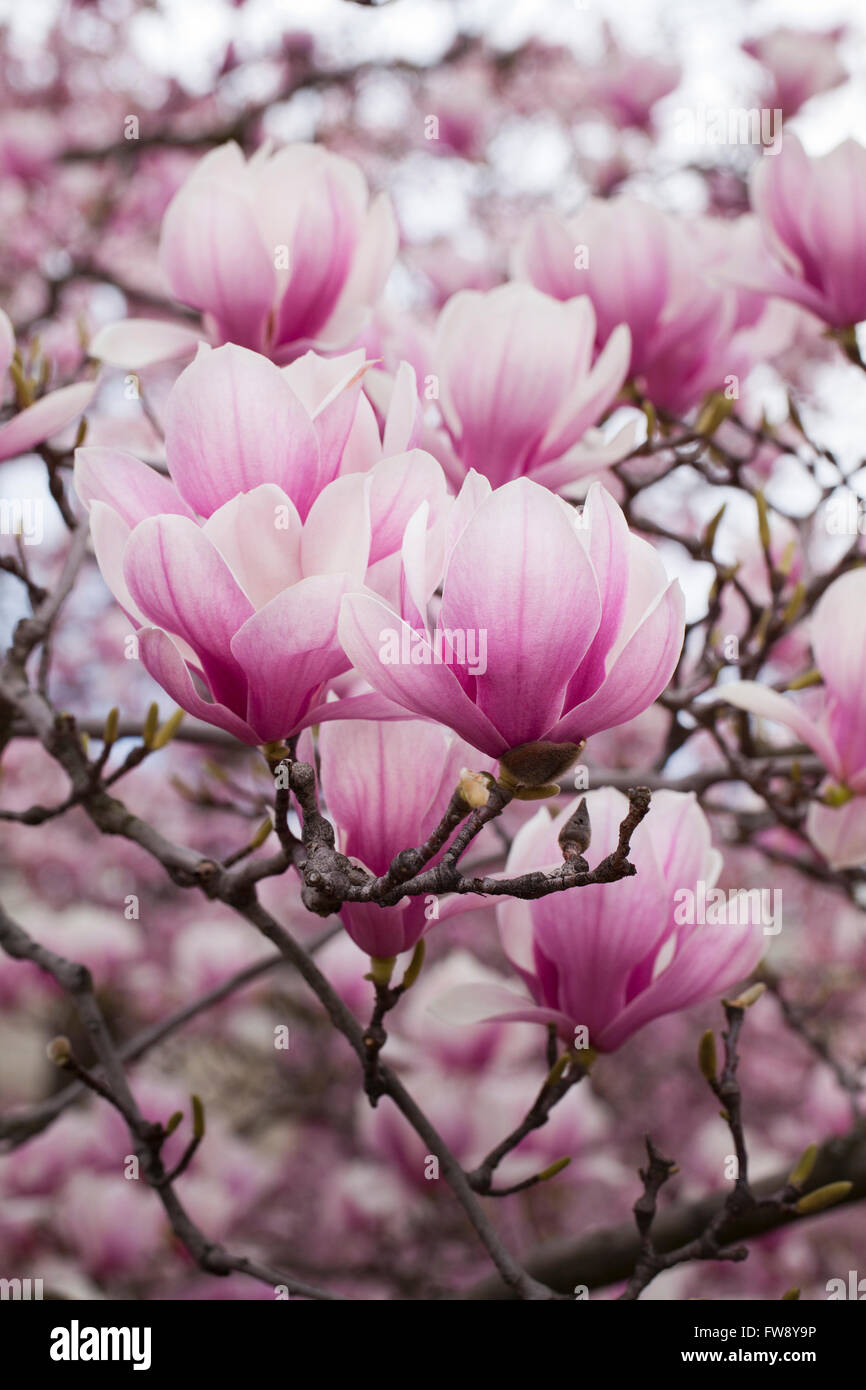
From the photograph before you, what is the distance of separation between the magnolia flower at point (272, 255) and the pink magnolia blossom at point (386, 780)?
1.64ft

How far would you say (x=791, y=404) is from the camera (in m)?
1.44

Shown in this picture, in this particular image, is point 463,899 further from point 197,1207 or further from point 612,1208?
point 612,1208

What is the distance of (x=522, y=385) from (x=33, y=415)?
1.37 feet

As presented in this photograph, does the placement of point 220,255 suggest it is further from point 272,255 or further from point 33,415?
point 33,415

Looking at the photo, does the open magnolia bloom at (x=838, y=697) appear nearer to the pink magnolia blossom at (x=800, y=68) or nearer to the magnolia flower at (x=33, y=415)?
the magnolia flower at (x=33, y=415)

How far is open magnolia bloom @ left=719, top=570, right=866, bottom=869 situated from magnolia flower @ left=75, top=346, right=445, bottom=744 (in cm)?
41

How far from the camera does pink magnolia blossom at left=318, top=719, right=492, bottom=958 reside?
78cm

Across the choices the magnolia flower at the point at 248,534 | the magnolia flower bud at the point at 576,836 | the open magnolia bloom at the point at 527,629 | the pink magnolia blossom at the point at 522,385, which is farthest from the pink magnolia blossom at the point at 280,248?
the magnolia flower bud at the point at 576,836

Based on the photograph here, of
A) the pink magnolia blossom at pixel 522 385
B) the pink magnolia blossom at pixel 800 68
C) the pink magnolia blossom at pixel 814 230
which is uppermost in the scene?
the pink magnolia blossom at pixel 800 68

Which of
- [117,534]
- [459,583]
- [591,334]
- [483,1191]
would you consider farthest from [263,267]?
[483,1191]

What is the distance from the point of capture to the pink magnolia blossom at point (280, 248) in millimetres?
1072

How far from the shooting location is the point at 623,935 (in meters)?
0.89

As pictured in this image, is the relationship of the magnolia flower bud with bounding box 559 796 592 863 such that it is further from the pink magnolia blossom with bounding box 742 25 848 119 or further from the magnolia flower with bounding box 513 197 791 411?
the pink magnolia blossom with bounding box 742 25 848 119

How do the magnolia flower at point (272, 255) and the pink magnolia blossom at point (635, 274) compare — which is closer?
the magnolia flower at point (272, 255)
